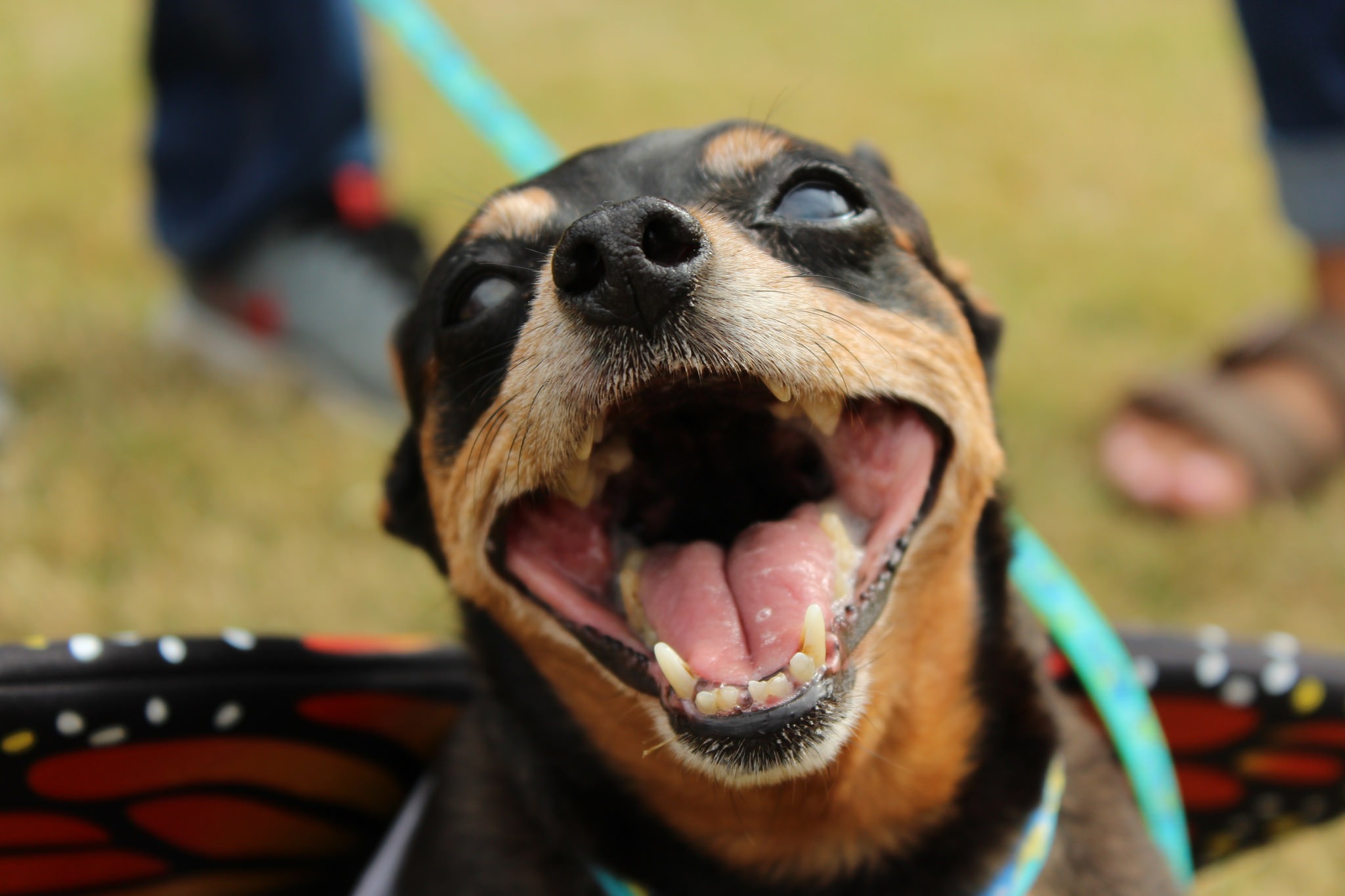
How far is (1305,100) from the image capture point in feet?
14.3

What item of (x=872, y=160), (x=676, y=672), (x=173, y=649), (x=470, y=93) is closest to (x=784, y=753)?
(x=676, y=672)

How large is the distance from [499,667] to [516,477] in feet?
1.75

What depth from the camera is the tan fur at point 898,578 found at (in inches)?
81.4

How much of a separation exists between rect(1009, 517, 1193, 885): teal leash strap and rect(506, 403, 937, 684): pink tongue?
1.50 feet

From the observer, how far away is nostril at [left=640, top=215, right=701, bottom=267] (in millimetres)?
1909

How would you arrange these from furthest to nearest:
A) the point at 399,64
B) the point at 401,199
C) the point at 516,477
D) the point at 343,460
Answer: the point at 399,64, the point at 401,199, the point at 343,460, the point at 516,477

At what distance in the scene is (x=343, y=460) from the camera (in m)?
4.83

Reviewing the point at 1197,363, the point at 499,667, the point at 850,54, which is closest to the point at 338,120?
the point at 499,667

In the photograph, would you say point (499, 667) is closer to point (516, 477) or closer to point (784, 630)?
point (516, 477)

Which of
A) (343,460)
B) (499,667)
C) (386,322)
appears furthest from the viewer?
(386,322)

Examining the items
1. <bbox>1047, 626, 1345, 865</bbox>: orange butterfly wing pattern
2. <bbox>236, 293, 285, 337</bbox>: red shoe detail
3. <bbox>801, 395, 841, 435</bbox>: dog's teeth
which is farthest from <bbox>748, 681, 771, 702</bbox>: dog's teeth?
<bbox>236, 293, 285, 337</bbox>: red shoe detail

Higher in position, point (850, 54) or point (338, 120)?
point (338, 120)

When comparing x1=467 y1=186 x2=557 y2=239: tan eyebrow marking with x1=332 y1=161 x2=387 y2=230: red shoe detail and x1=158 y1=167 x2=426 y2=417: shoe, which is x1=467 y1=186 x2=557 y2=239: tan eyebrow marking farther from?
x1=332 y1=161 x2=387 y2=230: red shoe detail

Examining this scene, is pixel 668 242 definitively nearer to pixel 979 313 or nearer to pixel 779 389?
pixel 779 389
